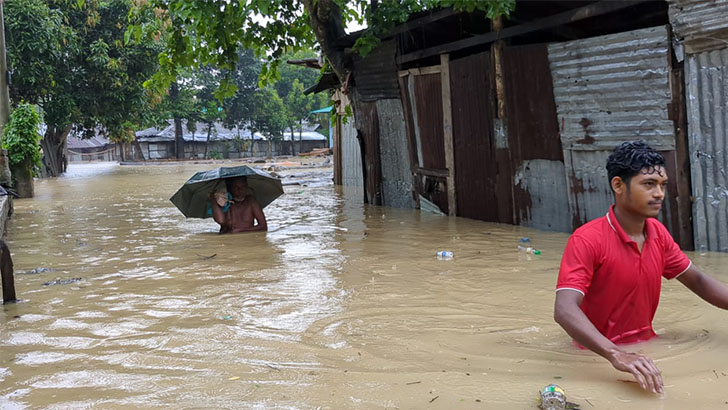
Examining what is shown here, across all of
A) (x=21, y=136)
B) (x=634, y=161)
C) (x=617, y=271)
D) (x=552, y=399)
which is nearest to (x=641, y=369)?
(x=552, y=399)

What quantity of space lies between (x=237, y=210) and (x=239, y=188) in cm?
40

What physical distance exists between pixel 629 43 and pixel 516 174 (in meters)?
2.54

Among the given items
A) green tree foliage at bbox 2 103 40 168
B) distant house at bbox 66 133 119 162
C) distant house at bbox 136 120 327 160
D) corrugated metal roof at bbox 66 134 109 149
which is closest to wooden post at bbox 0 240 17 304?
green tree foliage at bbox 2 103 40 168

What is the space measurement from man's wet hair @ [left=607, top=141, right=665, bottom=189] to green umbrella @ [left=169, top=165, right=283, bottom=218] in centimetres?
617

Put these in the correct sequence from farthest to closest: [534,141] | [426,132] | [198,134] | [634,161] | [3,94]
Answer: [198,134] → [3,94] → [426,132] → [534,141] → [634,161]

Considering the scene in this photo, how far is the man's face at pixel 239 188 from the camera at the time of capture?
9.18 metres

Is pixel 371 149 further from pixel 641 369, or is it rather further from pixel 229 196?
pixel 641 369

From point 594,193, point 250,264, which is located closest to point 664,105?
point 594,193

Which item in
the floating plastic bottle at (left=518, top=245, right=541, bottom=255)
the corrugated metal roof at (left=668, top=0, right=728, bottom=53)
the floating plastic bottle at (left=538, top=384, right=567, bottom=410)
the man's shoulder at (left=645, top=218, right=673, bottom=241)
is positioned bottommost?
the floating plastic bottle at (left=538, top=384, right=567, bottom=410)

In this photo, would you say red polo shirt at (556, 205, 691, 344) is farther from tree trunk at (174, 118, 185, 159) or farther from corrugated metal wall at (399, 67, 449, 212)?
tree trunk at (174, 118, 185, 159)

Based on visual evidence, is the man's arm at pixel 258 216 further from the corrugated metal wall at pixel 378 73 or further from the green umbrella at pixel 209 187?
the corrugated metal wall at pixel 378 73

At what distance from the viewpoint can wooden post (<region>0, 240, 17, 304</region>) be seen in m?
5.27

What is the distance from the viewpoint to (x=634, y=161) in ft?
10.8

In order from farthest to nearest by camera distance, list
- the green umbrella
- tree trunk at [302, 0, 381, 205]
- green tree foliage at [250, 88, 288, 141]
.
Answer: green tree foliage at [250, 88, 288, 141] < tree trunk at [302, 0, 381, 205] < the green umbrella
